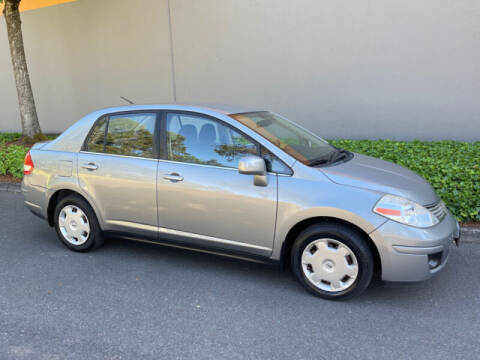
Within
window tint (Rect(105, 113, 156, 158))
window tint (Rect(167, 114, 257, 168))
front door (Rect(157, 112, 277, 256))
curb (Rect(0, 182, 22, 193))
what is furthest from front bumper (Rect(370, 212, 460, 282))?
curb (Rect(0, 182, 22, 193))

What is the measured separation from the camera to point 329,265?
3432 mm

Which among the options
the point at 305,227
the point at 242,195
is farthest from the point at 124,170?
the point at 305,227

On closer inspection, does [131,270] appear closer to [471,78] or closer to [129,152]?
[129,152]

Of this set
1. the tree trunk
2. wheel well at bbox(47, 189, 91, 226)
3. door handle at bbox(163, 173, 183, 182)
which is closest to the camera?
door handle at bbox(163, 173, 183, 182)

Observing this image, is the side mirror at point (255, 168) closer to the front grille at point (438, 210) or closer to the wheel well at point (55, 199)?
the front grille at point (438, 210)

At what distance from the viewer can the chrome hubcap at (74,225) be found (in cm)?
450

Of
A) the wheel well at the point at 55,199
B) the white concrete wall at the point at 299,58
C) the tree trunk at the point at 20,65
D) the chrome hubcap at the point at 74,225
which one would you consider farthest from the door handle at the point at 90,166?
the tree trunk at the point at 20,65

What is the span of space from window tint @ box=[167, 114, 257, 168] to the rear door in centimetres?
21

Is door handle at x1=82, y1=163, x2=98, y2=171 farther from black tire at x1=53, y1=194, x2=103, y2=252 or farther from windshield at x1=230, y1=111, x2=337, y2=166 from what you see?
windshield at x1=230, y1=111, x2=337, y2=166

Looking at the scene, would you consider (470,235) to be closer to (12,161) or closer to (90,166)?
(90,166)

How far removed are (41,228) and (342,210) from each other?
13.3 feet

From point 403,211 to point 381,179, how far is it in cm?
38

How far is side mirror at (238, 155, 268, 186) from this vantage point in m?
3.41

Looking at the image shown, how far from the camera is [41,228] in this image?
214 inches
